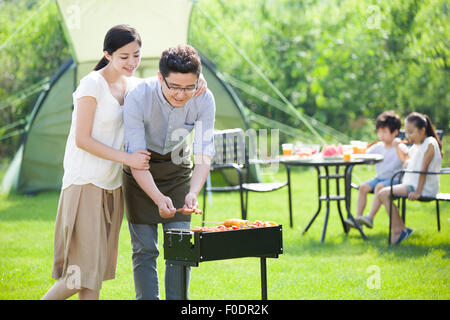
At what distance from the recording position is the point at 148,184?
2965mm

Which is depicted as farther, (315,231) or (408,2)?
(408,2)

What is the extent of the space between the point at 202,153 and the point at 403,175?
319 cm

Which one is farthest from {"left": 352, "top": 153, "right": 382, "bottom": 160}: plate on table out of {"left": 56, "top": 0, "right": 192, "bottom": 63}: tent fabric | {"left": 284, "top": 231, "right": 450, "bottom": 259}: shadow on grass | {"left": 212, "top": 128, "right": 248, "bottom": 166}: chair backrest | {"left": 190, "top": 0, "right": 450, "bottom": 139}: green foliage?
{"left": 190, "top": 0, "right": 450, "bottom": 139}: green foliage

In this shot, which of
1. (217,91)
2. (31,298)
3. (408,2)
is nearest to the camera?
(31,298)

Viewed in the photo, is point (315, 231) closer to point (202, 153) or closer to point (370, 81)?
point (202, 153)

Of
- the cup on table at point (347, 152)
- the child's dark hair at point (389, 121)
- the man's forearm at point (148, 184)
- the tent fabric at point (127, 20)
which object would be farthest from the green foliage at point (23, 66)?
the man's forearm at point (148, 184)

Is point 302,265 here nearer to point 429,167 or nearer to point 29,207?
point 429,167

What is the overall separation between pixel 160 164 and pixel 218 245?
1.96ft

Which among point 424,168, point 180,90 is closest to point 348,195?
point 424,168

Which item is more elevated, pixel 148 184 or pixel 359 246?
pixel 148 184

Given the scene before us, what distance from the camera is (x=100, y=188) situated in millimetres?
3062

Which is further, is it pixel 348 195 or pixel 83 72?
pixel 83 72

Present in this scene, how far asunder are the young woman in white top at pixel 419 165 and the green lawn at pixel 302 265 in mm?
180

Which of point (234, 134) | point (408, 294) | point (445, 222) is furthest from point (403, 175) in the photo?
point (408, 294)
